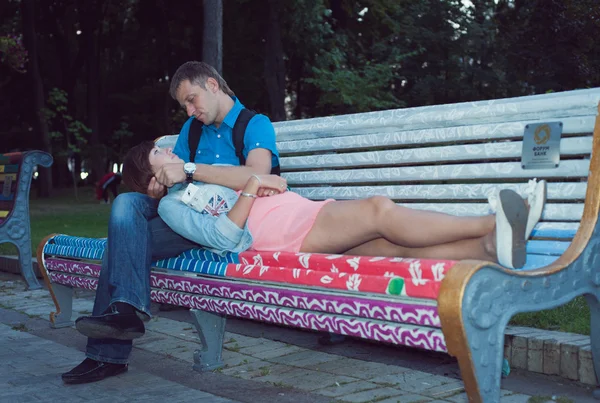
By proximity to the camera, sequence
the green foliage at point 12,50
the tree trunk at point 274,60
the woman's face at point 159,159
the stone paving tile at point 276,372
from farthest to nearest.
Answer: the tree trunk at point 274,60 → the green foliage at point 12,50 → the woman's face at point 159,159 → the stone paving tile at point 276,372

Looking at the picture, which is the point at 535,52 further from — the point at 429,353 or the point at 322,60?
the point at 429,353

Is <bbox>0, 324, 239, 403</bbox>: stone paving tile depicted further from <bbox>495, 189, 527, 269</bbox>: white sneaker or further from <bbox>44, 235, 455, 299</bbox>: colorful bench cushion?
<bbox>495, 189, 527, 269</bbox>: white sneaker

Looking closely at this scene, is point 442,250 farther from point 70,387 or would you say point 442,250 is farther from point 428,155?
point 70,387

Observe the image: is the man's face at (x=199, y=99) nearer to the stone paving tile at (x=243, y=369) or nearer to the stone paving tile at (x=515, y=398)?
the stone paving tile at (x=243, y=369)

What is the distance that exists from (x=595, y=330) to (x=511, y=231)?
79 cm

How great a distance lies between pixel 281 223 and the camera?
3.83m

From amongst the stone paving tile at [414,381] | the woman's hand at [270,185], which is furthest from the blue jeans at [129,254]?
the stone paving tile at [414,381]

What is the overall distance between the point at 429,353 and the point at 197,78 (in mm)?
1976

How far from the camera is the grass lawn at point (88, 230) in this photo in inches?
169

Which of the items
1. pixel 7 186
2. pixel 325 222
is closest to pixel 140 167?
pixel 325 222

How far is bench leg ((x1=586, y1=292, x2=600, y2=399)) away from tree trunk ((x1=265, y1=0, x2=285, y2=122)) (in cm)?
1666

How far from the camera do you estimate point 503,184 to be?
12.1ft

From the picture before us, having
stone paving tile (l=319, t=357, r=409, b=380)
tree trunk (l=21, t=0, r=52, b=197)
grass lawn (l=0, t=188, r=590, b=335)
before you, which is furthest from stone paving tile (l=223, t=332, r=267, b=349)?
tree trunk (l=21, t=0, r=52, b=197)

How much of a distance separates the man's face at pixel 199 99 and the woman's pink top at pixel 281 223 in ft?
2.61
